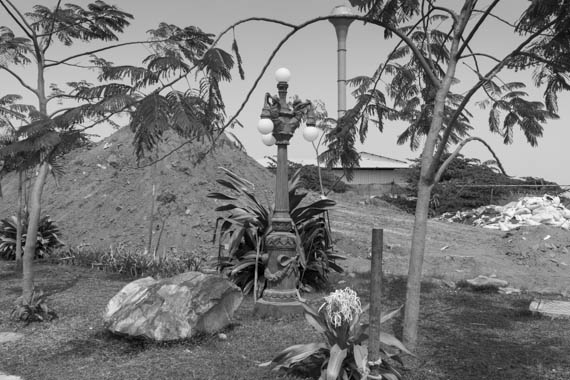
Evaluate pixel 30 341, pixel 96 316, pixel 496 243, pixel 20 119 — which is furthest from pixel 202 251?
pixel 496 243

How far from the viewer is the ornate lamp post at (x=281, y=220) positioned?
23.2ft

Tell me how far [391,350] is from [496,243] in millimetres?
11846

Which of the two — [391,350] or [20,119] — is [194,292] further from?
[20,119]

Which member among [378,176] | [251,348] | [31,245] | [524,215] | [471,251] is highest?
[378,176]

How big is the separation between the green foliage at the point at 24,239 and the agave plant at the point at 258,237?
252 inches

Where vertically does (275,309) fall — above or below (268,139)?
below

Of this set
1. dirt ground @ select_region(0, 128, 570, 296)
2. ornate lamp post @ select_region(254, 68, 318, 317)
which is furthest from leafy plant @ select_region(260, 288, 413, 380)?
dirt ground @ select_region(0, 128, 570, 296)

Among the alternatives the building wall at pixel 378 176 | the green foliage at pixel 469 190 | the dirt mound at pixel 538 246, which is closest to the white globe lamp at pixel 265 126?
the dirt mound at pixel 538 246

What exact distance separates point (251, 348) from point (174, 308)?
912mm

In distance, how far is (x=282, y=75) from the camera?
724 centimetres

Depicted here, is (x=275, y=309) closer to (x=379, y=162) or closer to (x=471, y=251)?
(x=471, y=251)

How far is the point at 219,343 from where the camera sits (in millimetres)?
5523

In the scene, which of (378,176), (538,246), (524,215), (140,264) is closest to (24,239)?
(140,264)

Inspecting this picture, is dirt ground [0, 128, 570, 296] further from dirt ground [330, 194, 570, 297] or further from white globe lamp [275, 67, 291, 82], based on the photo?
white globe lamp [275, 67, 291, 82]
